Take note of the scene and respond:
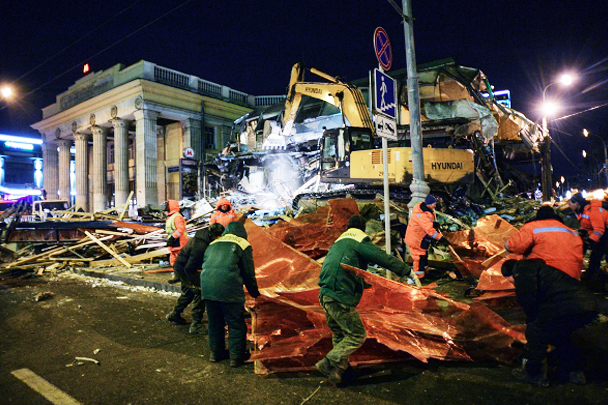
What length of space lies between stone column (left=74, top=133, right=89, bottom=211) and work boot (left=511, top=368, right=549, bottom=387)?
1358 inches

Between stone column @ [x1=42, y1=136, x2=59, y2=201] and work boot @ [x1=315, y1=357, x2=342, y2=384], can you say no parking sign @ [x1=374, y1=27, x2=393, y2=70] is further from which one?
stone column @ [x1=42, y1=136, x2=59, y2=201]

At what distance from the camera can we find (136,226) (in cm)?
1130

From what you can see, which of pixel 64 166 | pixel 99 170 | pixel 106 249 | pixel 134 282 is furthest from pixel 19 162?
pixel 134 282

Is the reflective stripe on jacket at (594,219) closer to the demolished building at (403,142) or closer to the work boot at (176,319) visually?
the demolished building at (403,142)

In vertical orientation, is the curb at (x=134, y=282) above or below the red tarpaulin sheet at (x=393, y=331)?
below

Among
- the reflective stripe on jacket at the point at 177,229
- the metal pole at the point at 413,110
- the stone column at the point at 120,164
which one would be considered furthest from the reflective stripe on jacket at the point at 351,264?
the stone column at the point at 120,164

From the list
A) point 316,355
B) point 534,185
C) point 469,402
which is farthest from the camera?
point 534,185

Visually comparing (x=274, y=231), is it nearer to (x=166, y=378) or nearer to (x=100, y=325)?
(x=100, y=325)

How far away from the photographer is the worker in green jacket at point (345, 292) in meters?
3.34

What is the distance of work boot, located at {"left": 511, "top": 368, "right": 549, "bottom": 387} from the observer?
10.6ft

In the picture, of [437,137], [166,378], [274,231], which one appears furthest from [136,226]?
[437,137]

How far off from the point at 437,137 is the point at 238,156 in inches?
338

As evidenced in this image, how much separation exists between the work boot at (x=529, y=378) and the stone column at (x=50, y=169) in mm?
39882

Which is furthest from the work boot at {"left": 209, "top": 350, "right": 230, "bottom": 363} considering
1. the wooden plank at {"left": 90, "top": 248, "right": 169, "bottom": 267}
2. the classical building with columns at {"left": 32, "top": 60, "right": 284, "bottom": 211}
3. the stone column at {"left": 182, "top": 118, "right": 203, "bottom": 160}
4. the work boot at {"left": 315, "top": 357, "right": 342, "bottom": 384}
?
the stone column at {"left": 182, "top": 118, "right": 203, "bottom": 160}
